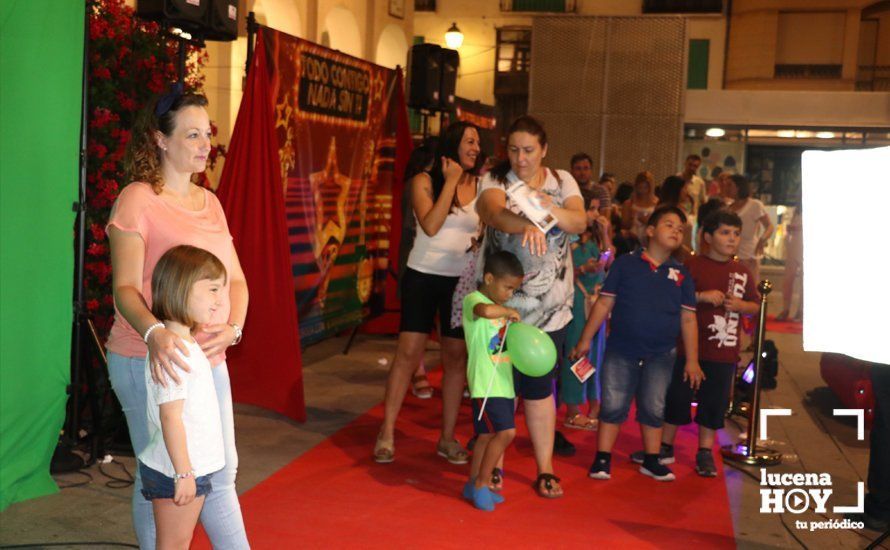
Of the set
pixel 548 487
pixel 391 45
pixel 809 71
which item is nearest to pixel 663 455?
pixel 548 487

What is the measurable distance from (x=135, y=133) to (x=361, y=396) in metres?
3.88

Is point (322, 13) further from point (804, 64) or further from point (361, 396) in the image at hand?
point (804, 64)

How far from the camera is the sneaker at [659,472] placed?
4.91 meters

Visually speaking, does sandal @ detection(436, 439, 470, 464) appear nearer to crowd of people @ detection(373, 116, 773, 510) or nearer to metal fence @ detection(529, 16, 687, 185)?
crowd of people @ detection(373, 116, 773, 510)

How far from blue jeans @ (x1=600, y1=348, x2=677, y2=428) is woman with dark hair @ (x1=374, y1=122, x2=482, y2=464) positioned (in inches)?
29.6

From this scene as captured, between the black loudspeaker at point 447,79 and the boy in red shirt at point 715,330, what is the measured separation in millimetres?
5017

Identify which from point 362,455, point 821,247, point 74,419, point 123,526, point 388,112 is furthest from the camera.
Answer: point 388,112

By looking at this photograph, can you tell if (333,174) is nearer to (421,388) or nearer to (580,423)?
(421,388)

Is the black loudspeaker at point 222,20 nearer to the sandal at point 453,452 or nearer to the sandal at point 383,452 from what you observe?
the sandal at point 383,452

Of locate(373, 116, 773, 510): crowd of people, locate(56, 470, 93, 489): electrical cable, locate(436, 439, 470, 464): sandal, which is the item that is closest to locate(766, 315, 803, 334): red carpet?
locate(373, 116, 773, 510): crowd of people

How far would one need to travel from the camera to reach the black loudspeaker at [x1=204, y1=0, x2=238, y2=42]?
5.09m

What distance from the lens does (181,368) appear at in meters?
2.45

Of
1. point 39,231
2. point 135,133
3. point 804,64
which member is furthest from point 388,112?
point 804,64

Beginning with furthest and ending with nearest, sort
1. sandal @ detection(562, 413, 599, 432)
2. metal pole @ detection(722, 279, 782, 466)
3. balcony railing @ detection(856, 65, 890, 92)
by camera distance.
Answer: balcony railing @ detection(856, 65, 890, 92) < sandal @ detection(562, 413, 599, 432) < metal pole @ detection(722, 279, 782, 466)
